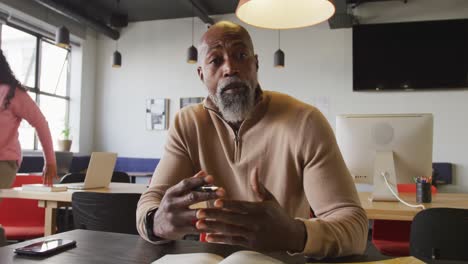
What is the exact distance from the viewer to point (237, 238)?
0.87m

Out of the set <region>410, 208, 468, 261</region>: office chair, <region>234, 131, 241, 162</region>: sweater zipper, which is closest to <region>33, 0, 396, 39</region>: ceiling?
<region>410, 208, 468, 261</region>: office chair

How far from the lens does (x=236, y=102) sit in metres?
1.32

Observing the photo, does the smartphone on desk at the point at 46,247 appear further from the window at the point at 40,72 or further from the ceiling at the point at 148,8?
the ceiling at the point at 148,8

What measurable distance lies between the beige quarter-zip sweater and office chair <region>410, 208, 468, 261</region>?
0.59 m

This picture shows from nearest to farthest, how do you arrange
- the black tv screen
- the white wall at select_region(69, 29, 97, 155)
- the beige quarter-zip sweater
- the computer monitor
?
the beige quarter-zip sweater < the computer monitor < the black tv screen < the white wall at select_region(69, 29, 97, 155)

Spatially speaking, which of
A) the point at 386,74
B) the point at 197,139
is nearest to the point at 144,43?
the point at 386,74

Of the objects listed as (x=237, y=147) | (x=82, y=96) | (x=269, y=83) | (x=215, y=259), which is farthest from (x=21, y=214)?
(x=82, y=96)

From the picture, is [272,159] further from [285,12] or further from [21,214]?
[21,214]

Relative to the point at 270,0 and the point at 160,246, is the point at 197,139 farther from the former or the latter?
the point at 270,0

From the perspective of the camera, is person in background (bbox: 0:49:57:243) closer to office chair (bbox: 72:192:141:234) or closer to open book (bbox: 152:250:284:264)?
office chair (bbox: 72:192:141:234)

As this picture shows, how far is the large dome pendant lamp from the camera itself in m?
1.81

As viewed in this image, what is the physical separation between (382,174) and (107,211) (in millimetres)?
1412

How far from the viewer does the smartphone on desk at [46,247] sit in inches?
33.9

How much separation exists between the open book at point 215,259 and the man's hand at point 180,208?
9 centimetres
